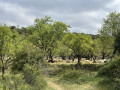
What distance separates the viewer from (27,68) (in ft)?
34.1

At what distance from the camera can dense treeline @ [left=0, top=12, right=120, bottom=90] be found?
10531 mm

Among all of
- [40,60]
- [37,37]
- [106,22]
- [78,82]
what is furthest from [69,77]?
[106,22]

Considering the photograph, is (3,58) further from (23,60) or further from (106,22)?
(106,22)

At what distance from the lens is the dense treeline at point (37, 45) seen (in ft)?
34.6

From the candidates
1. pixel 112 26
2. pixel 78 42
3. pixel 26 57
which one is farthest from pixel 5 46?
pixel 112 26

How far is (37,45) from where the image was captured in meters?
25.5

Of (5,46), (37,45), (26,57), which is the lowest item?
(26,57)

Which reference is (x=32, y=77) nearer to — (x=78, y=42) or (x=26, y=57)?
(x=26, y=57)

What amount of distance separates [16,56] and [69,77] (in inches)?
331

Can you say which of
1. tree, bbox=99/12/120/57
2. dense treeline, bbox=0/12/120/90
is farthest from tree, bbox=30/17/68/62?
tree, bbox=99/12/120/57

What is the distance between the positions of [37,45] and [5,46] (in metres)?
11.3

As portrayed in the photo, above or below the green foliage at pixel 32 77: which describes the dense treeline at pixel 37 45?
above

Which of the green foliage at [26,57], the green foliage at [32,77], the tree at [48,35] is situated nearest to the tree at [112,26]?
the tree at [48,35]

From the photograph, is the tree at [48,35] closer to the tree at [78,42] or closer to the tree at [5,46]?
the tree at [78,42]
